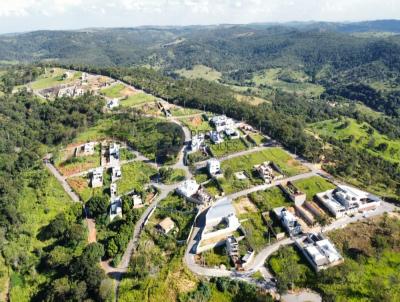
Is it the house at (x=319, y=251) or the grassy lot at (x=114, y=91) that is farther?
the grassy lot at (x=114, y=91)

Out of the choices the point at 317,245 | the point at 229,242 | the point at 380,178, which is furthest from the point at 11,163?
the point at 380,178

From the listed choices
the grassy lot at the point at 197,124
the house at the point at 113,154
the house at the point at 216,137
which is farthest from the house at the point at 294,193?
the house at the point at 113,154

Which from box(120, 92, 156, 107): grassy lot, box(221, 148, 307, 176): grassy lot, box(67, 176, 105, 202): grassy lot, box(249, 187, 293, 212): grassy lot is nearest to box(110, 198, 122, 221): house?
box(67, 176, 105, 202): grassy lot

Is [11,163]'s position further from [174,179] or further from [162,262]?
[162,262]

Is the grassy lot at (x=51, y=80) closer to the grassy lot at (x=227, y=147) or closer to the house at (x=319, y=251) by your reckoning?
the grassy lot at (x=227, y=147)

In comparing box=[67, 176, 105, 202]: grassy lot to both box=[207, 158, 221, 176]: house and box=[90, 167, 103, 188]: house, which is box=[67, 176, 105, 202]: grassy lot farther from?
box=[207, 158, 221, 176]: house
